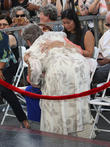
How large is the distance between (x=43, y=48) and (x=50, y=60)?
0.55 feet

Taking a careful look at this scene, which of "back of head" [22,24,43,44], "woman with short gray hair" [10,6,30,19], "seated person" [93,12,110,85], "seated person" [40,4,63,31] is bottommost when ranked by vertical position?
"seated person" [93,12,110,85]

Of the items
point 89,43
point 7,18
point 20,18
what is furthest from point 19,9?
point 89,43

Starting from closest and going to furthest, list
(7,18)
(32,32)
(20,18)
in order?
(32,32)
(20,18)
(7,18)

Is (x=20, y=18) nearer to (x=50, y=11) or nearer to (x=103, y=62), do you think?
(x=50, y=11)

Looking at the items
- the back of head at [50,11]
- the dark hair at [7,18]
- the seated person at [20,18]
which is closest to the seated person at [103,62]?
the back of head at [50,11]

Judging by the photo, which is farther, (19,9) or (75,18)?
(19,9)

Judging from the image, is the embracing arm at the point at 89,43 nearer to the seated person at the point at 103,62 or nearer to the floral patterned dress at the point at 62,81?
the seated person at the point at 103,62

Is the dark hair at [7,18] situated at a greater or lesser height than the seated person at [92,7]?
lesser

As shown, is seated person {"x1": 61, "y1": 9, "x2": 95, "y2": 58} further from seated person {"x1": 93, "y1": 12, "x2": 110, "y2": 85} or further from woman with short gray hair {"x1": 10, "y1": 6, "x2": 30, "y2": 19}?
woman with short gray hair {"x1": 10, "y1": 6, "x2": 30, "y2": 19}

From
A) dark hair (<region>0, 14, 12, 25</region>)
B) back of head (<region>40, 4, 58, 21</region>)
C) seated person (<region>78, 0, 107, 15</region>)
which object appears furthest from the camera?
dark hair (<region>0, 14, 12, 25</region>)

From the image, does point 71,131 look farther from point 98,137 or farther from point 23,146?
point 98,137

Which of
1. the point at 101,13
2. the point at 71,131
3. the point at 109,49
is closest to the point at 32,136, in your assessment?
the point at 71,131

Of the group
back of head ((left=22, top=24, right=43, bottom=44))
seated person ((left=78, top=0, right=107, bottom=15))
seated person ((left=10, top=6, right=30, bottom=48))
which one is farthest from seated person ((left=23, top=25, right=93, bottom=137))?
seated person ((left=10, top=6, right=30, bottom=48))

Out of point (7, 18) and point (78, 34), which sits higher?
point (78, 34)
